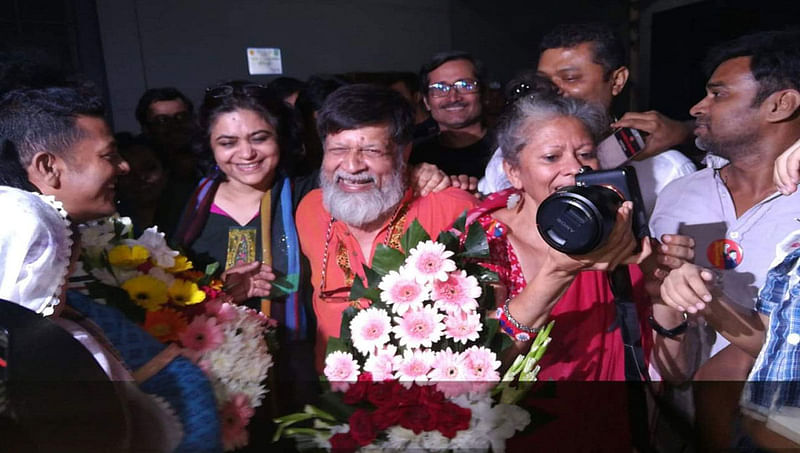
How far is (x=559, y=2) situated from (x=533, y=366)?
4.99 feet

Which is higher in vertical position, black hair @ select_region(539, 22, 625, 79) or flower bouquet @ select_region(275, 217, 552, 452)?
black hair @ select_region(539, 22, 625, 79)

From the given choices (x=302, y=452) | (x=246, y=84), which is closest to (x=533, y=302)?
(x=302, y=452)

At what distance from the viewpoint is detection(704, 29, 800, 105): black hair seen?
100 centimetres

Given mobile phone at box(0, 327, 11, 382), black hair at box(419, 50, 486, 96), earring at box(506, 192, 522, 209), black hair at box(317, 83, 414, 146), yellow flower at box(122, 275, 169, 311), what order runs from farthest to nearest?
black hair at box(419, 50, 486, 96) < black hair at box(317, 83, 414, 146) < earring at box(506, 192, 522, 209) < yellow flower at box(122, 275, 169, 311) < mobile phone at box(0, 327, 11, 382)

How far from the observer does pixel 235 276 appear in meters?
1.29

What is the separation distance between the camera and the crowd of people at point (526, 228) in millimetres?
666

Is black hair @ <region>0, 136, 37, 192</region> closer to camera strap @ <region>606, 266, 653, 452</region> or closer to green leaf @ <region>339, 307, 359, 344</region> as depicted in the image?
green leaf @ <region>339, 307, 359, 344</region>

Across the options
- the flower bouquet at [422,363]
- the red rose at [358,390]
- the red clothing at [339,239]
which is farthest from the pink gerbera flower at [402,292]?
the red clothing at [339,239]

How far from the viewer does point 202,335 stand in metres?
0.85

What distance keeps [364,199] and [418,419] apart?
0.73 metres

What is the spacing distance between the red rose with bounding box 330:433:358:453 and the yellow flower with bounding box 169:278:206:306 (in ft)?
1.47

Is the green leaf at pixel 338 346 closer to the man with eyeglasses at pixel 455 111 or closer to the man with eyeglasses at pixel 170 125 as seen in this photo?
the man with eyeglasses at pixel 455 111

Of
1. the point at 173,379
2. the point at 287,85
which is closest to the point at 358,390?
the point at 173,379

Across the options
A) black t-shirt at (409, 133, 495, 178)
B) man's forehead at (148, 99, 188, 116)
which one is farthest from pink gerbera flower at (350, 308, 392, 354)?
man's forehead at (148, 99, 188, 116)
